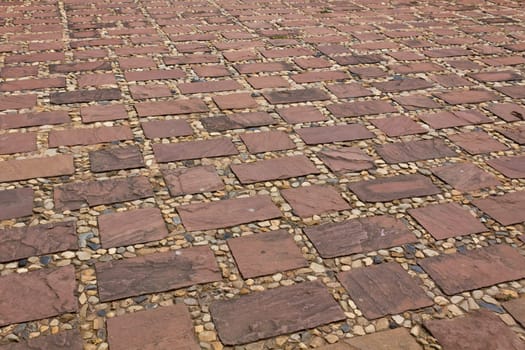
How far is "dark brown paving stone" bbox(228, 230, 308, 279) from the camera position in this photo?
2516 mm

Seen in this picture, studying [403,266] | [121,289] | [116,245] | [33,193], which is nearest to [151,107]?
[33,193]

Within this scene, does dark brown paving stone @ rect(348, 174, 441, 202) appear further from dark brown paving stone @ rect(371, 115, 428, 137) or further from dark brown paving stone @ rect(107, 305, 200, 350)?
dark brown paving stone @ rect(107, 305, 200, 350)

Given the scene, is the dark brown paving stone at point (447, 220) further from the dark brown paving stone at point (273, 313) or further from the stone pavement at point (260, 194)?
the dark brown paving stone at point (273, 313)

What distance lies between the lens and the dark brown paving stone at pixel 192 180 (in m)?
3.09

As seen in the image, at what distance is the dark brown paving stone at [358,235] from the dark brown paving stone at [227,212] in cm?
27

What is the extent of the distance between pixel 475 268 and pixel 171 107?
2422mm

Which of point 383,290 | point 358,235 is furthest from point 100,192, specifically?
point 383,290

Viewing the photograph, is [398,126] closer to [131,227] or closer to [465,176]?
[465,176]

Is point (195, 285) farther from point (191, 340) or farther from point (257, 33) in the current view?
point (257, 33)

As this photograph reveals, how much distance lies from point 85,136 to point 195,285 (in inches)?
65.6

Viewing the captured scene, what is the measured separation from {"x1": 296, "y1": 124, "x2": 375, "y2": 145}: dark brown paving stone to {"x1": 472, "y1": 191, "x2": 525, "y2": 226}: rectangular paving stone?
0.96 m

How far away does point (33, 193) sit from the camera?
301cm

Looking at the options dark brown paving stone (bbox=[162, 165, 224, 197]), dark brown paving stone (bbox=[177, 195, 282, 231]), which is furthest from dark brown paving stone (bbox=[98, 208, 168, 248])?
dark brown paving stone (bbox=[162, 165, 224, 197])

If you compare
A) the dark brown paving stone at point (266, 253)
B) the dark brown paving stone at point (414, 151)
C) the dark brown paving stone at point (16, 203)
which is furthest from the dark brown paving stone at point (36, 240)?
the dark brown paving stone at point (414, 151)
